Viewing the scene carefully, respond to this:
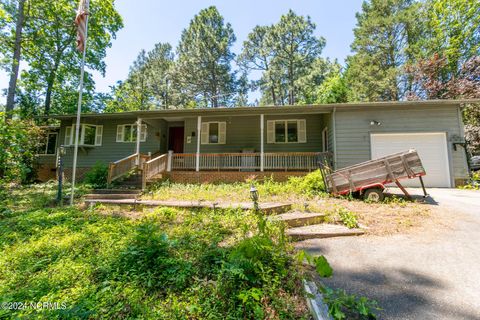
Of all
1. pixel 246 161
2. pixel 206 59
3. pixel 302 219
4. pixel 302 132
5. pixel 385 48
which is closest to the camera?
pixel 302 219

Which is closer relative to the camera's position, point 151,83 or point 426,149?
point 426,149

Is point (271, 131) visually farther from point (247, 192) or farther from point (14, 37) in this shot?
point (14, 37)

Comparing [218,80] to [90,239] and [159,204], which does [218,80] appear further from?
[90,239]

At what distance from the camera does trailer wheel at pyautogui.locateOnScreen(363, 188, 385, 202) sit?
6277mm

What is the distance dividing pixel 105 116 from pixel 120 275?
11.9m

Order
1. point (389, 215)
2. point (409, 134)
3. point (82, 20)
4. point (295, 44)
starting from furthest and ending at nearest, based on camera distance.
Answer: point (295, 44)
point (409, 134)
point (82, 20)
point (389, 215)

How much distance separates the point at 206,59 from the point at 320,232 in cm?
2312

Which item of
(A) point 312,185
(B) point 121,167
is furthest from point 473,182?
(B) point 121,167

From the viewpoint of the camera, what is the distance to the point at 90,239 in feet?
12.3

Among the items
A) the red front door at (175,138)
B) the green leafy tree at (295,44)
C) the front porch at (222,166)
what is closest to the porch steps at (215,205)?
the front porch at (222,166)

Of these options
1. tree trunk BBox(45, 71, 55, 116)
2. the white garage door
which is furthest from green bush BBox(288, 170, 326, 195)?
tree trunk BBox(45, 71, 55, 116)

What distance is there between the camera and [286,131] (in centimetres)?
1155

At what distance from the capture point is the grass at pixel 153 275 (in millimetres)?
1986

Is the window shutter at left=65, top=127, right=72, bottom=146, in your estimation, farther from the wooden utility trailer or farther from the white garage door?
the white garage door
